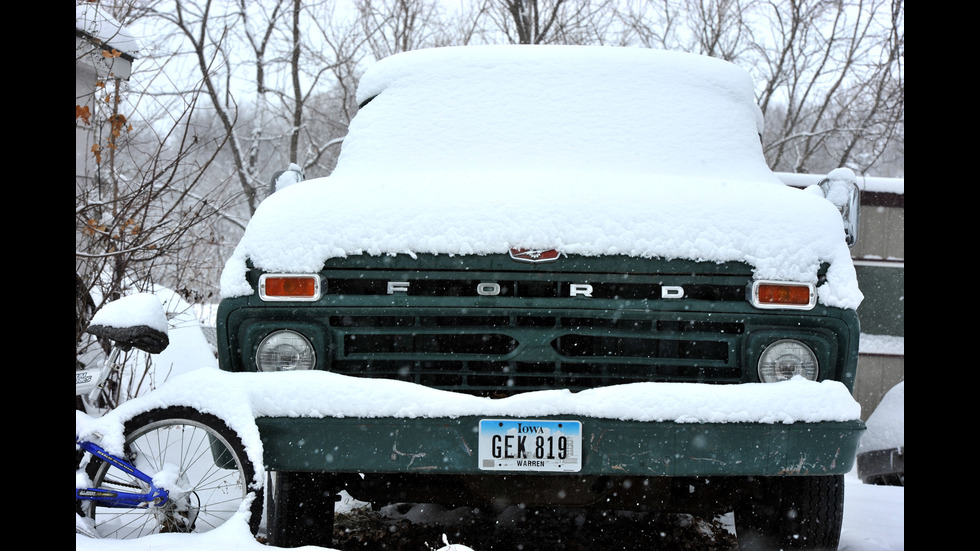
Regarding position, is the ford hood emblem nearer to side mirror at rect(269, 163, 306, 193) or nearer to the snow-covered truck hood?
the snow-covered truck hood

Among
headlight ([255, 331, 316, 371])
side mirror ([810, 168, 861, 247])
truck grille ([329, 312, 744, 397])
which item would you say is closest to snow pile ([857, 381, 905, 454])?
side mirror ([810, 168, 861, 247])

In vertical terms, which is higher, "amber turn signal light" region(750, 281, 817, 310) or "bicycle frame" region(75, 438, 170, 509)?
"amber turn signal light" region(750, 281, 817, 310)

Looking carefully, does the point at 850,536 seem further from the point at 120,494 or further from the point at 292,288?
the point at 120,494

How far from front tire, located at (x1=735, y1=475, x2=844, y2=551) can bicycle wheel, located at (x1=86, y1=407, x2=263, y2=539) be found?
1.87 meters

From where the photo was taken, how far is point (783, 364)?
9.40ft

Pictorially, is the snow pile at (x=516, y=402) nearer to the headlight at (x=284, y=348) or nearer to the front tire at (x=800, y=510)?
the headlight at (x=284, y=348)

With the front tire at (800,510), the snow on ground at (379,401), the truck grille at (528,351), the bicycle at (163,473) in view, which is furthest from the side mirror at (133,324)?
the front tire at (800,510)

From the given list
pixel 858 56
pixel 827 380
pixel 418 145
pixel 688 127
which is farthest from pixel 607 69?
pixel 858 56

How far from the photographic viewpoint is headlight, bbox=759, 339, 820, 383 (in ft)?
9.39

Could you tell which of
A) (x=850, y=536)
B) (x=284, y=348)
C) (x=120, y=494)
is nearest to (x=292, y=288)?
(x=284, y=348)

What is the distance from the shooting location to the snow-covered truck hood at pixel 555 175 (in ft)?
9.40
